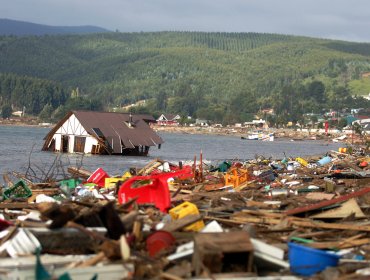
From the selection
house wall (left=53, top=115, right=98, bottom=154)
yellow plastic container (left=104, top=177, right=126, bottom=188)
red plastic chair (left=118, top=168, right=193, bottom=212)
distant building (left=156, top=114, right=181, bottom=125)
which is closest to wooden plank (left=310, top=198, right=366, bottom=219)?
red plastic chair (left=118, top=168, right=193, bottom=212)

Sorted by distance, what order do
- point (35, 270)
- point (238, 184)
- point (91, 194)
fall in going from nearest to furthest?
1. point (35, 270)
2. point (91, 194)
3. point (238, 184)

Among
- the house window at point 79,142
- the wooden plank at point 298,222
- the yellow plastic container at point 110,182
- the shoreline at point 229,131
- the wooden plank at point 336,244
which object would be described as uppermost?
the wooden plank at point 298,222

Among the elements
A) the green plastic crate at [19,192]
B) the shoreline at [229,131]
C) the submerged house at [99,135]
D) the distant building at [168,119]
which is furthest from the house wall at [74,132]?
the distant building at [168,119]

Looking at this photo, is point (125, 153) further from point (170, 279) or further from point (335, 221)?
point (170, 279)

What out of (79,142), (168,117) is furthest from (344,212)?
(168,117)

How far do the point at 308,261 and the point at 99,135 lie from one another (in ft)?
121

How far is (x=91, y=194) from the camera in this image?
41.5 ft

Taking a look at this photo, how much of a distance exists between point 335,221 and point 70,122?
116 feet

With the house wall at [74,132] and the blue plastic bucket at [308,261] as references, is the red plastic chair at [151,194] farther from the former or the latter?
the house wall at [74,132]

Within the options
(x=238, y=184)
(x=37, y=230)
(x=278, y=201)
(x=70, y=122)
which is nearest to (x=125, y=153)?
(x=70, y=122)

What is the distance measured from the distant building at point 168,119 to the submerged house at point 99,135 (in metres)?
100

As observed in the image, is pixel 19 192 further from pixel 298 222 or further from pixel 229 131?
pixel 229 131

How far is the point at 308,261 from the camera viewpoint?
7.09 meters

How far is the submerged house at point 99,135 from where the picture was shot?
43031 millimetres
